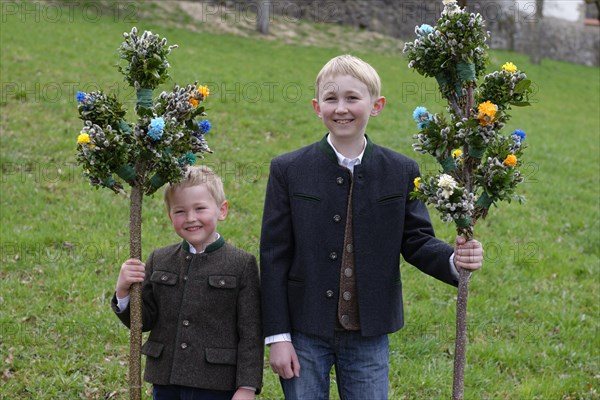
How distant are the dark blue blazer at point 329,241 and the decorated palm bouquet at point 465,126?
34cm

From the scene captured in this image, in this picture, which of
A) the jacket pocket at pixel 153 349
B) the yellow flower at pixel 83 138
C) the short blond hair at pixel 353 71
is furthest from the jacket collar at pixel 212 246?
the short blond hair at pixel 353 71

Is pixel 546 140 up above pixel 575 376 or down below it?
above

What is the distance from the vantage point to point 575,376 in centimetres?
523

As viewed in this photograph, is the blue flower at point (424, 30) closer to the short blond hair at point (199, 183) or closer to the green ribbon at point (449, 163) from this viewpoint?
the green ribbon at point (449, 163)

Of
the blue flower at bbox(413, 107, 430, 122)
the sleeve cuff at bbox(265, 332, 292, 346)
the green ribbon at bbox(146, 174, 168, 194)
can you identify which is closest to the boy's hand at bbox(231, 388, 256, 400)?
the sleeve cuff at bbox(265, 332, 292, 346)

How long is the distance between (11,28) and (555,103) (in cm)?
1447

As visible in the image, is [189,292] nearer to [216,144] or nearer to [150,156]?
[150,156]

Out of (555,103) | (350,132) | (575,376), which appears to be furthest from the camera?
(555,103)

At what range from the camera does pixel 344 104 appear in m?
3.22

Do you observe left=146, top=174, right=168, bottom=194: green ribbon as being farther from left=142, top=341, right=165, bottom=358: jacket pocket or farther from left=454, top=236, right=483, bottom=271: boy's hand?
left=454, top=236, right=483, bottom=271: boy's hand

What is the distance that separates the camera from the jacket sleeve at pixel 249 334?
3314 mm

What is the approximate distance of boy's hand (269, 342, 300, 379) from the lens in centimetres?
325

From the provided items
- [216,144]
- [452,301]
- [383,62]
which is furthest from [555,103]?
[452,301]

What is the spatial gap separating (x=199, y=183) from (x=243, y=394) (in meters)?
1.01
